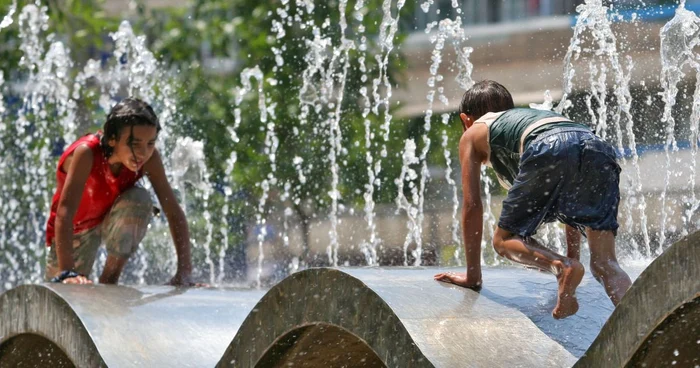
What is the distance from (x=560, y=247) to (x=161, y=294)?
9.84ft

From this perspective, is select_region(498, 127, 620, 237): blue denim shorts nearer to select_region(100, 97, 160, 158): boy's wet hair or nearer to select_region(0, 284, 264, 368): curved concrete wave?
select_region(0, 284, 264, 368): curved concrete wave

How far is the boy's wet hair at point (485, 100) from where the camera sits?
419cm

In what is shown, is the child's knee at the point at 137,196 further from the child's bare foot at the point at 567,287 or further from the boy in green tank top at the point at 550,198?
the child's bare foot at the point at 567,287

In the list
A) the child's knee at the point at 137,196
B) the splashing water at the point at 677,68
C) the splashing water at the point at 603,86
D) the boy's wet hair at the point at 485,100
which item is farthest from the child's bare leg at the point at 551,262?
the splashing water at the point at 603,86

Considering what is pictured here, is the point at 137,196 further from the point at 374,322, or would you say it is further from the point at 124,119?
the point at 374,322

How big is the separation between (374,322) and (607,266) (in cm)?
86

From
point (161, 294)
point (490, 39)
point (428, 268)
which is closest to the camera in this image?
point (428, 268)

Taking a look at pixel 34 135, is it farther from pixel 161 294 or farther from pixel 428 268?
pixel 428 268

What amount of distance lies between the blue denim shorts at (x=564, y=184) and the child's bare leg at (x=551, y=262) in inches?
1.6

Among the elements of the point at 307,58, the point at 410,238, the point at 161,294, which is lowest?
the point at 410,238

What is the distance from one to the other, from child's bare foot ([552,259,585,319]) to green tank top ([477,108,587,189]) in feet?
1.63

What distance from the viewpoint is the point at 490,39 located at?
15.2 metres

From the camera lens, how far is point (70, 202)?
4.94 m

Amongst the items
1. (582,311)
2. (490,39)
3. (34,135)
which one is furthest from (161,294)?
(490,39)
